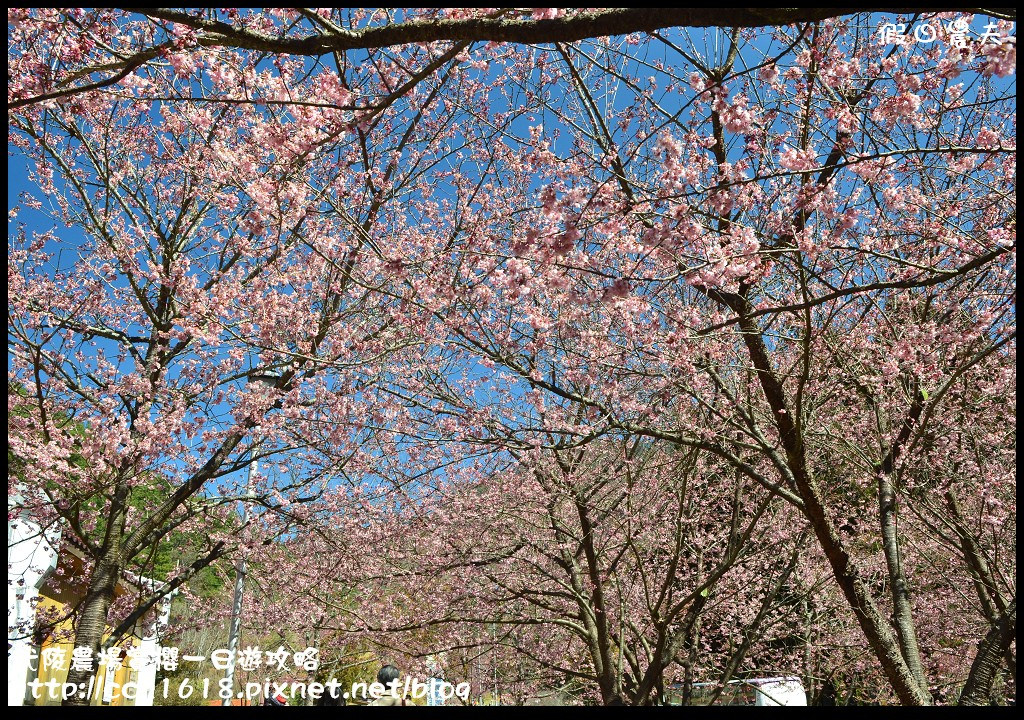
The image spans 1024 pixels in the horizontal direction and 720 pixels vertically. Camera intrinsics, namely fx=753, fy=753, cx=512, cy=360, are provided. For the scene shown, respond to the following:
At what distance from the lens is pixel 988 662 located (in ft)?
18.6

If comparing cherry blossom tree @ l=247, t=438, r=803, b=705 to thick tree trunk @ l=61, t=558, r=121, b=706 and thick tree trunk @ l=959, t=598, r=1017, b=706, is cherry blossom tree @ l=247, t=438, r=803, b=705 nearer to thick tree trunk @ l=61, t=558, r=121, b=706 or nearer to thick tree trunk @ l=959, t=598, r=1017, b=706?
thick tree trunk @ l=959, t=598, r=1017, b=706

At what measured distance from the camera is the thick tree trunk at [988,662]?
550 cm

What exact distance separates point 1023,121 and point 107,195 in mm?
7540

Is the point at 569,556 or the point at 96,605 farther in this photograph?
the point at 569,556

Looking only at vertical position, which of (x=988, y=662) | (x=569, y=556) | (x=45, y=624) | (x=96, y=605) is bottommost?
(x=988, y=662)

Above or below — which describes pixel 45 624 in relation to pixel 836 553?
below

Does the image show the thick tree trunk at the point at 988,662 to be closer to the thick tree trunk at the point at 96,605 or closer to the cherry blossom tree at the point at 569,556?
the cherry blossom tree at the point at 569,556

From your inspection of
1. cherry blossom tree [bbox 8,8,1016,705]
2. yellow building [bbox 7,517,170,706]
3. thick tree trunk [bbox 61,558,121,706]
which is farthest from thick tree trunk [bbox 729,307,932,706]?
thick tree trunk [bbox 61,558,121,706]

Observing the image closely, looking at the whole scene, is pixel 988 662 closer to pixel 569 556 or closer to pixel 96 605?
pixel 569 556

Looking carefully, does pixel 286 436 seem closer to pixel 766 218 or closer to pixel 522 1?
pixel 766 218

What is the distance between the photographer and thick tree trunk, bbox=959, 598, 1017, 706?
18.1 ft

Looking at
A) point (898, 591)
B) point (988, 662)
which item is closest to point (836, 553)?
point (898, 591)

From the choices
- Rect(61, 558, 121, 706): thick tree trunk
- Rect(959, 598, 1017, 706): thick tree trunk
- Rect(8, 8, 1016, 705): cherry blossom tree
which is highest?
Rect(8, 8, 1016, 705): cherry blossom tree

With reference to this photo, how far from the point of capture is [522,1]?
8.46 feet
